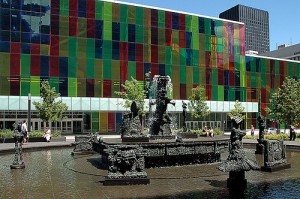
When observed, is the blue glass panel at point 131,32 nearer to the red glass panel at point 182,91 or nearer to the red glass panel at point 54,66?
the red glass panel at point 182,91

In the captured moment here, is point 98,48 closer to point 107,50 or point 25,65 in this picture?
point 107,50

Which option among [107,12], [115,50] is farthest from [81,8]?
[115,50]

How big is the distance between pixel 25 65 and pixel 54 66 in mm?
4329

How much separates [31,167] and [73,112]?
138 ft

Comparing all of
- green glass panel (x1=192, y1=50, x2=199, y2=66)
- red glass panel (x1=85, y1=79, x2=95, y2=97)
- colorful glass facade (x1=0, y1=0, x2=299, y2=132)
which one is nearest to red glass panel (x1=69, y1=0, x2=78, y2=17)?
colorful glass facade (x1=0, y1=0, x2=299, y2=132)

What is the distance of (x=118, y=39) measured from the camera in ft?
201

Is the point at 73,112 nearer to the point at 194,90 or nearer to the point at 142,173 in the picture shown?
the point at 194,90

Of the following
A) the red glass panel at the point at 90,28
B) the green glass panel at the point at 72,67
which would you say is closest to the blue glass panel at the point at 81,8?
the red glass panel at the point at 90,28

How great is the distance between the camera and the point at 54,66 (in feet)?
185

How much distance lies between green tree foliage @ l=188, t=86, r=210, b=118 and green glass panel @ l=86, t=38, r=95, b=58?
1812 centimetres

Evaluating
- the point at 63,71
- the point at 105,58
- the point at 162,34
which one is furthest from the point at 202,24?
the point at 63,71

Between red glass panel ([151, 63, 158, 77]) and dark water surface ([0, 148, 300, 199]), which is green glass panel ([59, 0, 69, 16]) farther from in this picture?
dark water surface ([0, 148, 300, 199])

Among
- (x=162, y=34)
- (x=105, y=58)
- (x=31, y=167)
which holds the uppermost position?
(x=162, y=34)

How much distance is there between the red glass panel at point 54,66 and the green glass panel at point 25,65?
135 inches
